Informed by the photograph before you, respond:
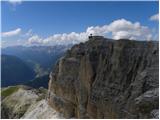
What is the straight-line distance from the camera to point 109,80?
46.8 metres

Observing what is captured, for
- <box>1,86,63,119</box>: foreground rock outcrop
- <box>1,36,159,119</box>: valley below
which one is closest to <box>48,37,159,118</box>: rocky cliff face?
<box>1,36,159,119</box>: valley below

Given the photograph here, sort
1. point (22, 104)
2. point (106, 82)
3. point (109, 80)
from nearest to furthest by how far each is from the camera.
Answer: point (109, 80), point (106, 82), point (22, 104)

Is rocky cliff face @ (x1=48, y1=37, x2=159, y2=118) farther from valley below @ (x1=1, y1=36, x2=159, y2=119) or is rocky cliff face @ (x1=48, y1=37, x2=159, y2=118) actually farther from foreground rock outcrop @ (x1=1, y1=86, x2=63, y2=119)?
foreground rock outcrop @ (x1=1, y1=86, x2=63, y2=119)

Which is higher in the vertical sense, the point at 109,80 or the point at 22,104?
the point at 109,80

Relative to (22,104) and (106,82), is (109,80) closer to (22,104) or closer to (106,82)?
(106,82)

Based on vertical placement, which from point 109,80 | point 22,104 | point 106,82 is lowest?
point 22,104

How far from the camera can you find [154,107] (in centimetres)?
3678

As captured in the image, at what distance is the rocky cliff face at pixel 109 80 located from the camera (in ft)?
130

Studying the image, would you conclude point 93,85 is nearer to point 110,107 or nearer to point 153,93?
point 110,107

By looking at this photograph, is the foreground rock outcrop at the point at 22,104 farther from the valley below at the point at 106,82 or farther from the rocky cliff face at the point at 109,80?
the rocky cliff face at the point at 109,80

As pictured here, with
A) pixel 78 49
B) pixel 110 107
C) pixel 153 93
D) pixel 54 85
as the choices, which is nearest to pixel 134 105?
pixel 153 93

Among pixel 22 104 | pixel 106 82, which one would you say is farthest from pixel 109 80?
pixel 22 104

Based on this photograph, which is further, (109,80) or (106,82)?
(106,82)

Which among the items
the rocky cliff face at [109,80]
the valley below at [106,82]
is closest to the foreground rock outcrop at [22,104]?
the valley below at [106,82]
